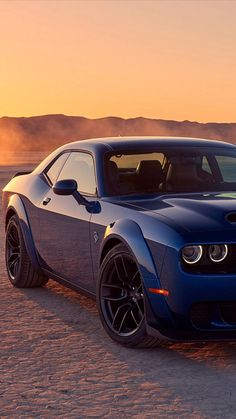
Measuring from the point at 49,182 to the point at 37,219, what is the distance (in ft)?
1.24

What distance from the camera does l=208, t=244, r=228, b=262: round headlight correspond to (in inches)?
222

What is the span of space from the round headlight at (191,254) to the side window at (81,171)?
5.29 ft

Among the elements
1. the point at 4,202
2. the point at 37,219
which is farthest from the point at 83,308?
the point at 4,202

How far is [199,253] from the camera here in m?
5.65

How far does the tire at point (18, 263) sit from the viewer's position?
8.64 metres

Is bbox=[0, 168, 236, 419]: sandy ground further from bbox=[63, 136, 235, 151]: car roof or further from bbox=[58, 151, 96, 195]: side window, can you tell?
bbox=[63, 136, 235, 151]: car roof

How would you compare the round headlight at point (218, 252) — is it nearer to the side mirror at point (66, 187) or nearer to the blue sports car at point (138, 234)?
the blue sports car at point (138, 234)

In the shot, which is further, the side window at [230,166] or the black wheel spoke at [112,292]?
the side window at [230,166]

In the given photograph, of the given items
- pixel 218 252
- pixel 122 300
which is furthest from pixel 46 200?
pixel 218 252

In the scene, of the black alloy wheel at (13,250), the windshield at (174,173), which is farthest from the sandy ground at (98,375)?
the black alloy wheel at (13,250)

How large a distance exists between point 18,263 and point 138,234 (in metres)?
3.11

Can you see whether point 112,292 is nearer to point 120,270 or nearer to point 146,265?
point 120,270

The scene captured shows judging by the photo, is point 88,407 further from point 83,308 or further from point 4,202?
point 4,202

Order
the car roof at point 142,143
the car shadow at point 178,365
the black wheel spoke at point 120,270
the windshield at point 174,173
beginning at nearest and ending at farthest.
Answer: the car shadow at point 178,365
the black wheel spoke at point 120,270
the windshield at point 174,173
the car roof at point 142,143
